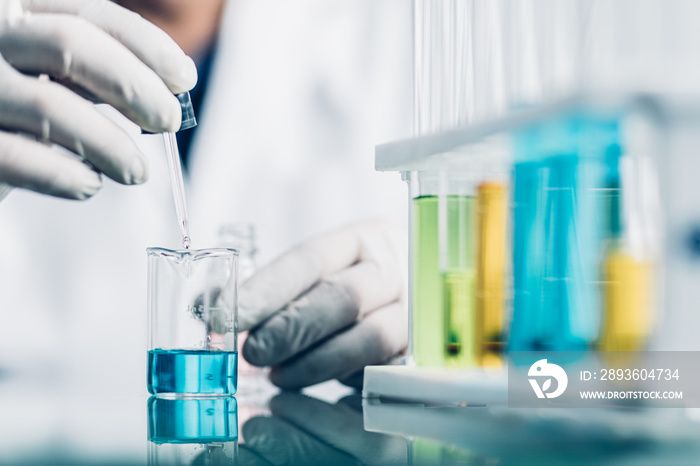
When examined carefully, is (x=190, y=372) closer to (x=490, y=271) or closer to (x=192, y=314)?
(x=192, y=314)

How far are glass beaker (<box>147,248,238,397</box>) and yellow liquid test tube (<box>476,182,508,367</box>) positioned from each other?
336 mm

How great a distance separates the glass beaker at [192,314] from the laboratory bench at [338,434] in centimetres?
3

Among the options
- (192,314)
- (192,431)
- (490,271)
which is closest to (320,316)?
(192,314)

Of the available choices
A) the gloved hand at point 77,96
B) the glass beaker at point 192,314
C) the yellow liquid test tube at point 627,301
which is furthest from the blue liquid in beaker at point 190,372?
the yellow liquid test tube at point 627,301

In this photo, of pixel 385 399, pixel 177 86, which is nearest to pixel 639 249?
pixel 385 399

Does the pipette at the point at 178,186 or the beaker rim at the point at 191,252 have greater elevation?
the pipette at the point at 178,186

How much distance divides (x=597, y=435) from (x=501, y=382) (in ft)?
0.59

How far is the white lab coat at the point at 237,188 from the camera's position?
1829 mm

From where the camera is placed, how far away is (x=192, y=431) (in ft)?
2.43

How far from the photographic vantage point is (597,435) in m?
0.70

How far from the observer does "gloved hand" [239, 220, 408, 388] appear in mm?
1390

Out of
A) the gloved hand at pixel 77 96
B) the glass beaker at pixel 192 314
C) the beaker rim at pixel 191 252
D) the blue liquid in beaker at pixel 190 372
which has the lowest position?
the blue liquid in beaker at pixel 190 372

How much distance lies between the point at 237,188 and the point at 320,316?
619mm

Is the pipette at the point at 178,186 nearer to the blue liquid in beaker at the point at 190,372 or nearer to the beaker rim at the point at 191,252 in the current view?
the beaker rim at the point at 191,252
